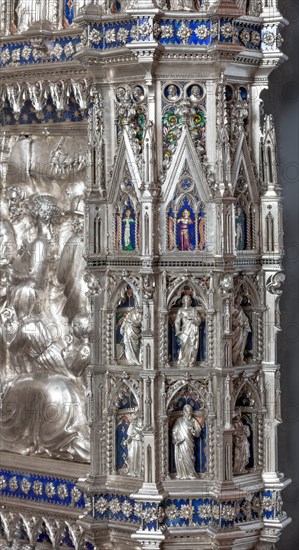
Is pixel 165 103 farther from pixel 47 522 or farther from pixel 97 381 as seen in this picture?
pixel 47 522

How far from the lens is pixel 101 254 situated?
34.2 feet

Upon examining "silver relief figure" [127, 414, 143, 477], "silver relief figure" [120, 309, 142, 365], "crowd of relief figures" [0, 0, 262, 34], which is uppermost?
"crowd of relief figures" [0, 0, 262, 34]

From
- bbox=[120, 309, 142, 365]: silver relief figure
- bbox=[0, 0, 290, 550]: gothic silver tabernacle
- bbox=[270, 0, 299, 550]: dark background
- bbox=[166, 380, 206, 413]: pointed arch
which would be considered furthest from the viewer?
bbox=[270, 0, 299, 550]: dark background

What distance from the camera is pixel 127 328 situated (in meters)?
10.4

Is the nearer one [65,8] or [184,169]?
[184,169]

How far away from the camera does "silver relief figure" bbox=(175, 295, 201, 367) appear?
1025cm

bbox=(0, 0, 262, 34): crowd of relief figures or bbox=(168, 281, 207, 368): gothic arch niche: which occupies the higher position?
bbox=(0, 0, 262, 34): crowd of relief figures

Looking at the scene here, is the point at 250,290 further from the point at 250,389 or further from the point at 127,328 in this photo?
the point at 127,328

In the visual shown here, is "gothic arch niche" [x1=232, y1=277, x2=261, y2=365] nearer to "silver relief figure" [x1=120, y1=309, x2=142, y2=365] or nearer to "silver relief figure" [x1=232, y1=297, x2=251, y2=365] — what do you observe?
"silver relief figure" [x1=232, y1=297, x2=251, y2=365]

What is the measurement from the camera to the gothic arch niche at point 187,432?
10305mm

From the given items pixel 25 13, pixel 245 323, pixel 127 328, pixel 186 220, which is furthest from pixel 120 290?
pixel 25 13

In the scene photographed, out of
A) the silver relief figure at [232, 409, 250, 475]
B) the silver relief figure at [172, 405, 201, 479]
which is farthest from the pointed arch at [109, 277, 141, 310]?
the silver relief figure at [232, 409, 250, 475]

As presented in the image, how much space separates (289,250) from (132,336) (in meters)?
1.91

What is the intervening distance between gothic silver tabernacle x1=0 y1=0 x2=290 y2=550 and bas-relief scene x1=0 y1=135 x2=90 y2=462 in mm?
25
